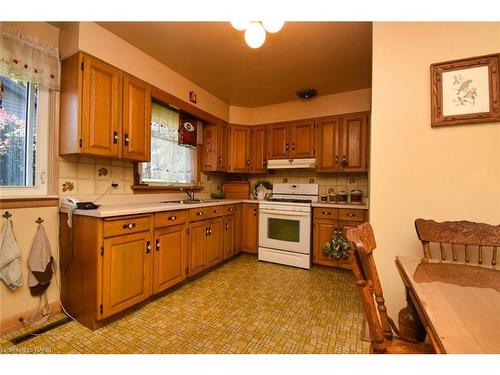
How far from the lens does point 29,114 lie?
71.1 inches

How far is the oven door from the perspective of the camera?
297 cm

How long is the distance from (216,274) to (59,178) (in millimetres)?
1838

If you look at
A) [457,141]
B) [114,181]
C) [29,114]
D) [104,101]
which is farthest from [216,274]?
[457,141]

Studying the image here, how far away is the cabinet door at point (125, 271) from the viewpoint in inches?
65.3

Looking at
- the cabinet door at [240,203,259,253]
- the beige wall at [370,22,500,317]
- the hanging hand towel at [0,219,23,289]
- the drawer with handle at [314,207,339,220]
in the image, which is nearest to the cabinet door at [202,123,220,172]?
the cabinet door at [240,203,259,253]

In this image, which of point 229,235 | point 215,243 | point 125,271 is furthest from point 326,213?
point 125,271

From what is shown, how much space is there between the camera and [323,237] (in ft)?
9.77

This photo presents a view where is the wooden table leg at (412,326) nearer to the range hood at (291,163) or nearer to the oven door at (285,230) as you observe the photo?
the oven door at (285,230)

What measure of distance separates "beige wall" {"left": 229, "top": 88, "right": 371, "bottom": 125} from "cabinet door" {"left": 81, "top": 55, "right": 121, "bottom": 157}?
6.68 ft

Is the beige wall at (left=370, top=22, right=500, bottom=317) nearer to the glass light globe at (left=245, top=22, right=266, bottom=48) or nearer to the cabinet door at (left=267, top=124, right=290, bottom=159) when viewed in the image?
the glass light globe at (left=245, top=22, right=266, bottom=48)

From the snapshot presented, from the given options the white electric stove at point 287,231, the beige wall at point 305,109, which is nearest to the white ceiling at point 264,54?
the beige wall at point 305,109

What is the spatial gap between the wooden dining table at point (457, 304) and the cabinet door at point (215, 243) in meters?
2.06
